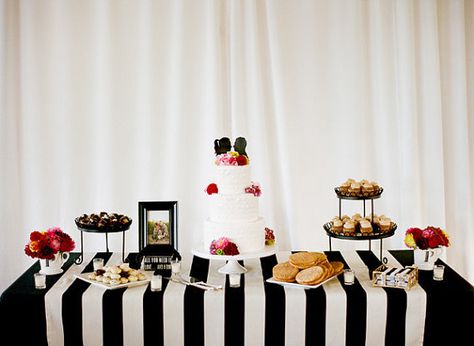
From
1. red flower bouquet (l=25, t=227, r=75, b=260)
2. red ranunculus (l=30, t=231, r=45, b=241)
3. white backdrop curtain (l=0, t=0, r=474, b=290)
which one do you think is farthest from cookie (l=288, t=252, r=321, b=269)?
white backdrop curtain (l=0, t=0, r=474, b=290)

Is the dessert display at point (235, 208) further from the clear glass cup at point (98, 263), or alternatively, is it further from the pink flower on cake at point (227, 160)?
the clear glass cup at point (98, 263)

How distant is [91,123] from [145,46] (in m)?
0.58

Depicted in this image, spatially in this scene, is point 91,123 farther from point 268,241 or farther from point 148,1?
point 268,241

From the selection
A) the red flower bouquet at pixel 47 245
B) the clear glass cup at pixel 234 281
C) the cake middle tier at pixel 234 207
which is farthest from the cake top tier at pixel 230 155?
the red flower bouquet at pixel 47 245

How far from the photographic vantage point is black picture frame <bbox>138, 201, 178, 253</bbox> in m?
3.05

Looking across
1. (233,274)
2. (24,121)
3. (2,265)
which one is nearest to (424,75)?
(233,274)

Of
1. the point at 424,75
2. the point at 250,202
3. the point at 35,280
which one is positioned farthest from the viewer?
the point at 424,75

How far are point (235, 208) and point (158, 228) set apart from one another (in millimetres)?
351

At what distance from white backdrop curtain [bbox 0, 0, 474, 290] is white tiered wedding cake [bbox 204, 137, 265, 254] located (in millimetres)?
1246

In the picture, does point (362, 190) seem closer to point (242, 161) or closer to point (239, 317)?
point (242, 161)

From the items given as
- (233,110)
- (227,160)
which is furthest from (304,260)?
(233,110)

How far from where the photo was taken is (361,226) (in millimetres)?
3141

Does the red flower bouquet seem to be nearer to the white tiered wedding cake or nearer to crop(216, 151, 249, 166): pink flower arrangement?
the white tiered wedding cake

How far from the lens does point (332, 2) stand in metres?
4.28
